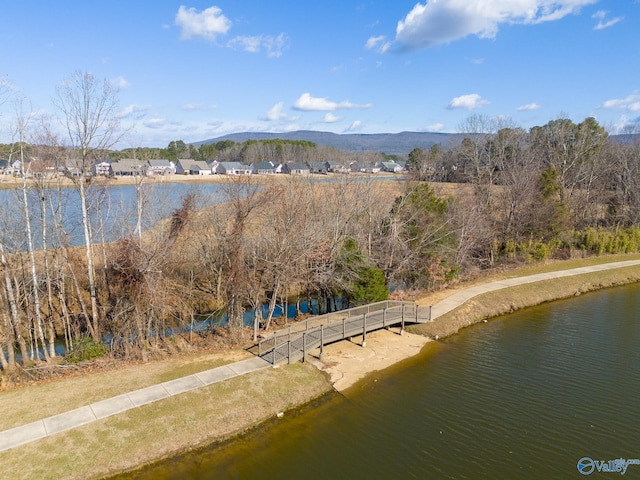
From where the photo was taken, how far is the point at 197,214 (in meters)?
26.0

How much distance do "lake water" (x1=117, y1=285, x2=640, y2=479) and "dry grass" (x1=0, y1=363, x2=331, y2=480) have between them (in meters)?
0.57

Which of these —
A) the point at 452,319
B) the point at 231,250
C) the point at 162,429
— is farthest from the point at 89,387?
the point at 452,319

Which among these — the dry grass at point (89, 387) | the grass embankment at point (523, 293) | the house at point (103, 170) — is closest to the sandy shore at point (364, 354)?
the grass embankment at point (523, 293)

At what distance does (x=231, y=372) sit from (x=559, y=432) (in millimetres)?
12429

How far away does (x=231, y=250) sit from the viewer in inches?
813

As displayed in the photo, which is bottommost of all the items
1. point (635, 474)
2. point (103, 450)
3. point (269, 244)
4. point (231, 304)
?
point (635, 474)

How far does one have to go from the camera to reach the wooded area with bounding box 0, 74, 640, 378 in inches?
705

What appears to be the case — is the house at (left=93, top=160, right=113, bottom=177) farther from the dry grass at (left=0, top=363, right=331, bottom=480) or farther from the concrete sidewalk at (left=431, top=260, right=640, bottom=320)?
the concrete sidewalk at (left=431, top=260, right=640, bottom=320)

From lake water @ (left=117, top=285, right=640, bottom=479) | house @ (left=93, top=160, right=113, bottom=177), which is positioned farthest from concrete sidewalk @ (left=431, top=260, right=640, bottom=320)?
house @ (left=93, top=160, right=113, bottom=177)

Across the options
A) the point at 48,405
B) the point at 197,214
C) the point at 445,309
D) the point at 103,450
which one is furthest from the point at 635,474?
the point at 197,214

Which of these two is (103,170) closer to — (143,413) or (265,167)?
(143,413)

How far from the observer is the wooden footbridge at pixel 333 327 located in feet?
59.6

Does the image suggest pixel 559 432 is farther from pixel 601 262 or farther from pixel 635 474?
pixel 601 262

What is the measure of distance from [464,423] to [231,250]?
13.1 m
